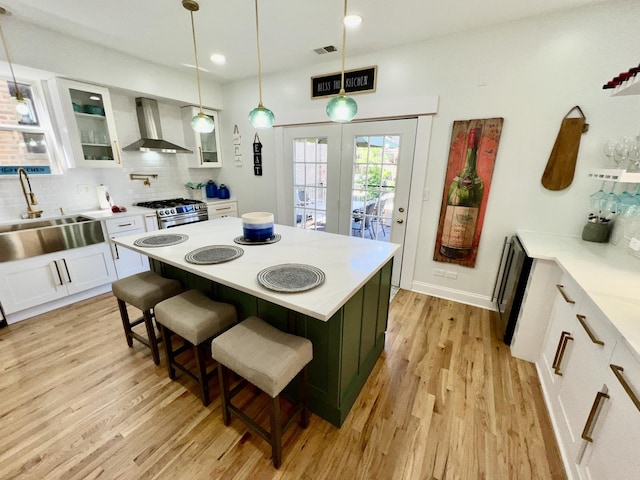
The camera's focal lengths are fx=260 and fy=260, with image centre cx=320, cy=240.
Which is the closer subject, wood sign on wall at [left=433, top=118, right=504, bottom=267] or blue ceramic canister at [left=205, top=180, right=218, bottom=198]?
wood sign on wall at [left=433, top=118, right=504, bottom=267]

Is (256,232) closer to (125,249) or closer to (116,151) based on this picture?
(125,249)

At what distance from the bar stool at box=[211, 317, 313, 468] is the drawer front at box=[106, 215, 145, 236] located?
242 centimetres

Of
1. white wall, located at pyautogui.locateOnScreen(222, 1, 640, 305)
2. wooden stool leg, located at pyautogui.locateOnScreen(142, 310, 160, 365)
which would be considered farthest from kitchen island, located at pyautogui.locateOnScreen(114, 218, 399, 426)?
white wall, located at pyautogui.locateOnScreen(222, 1, 640, 305)

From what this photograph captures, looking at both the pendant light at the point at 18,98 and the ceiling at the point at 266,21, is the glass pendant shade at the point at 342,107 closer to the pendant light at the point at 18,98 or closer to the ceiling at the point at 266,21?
the ceiling at the point at 266,21

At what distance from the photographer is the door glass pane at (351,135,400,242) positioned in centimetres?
286

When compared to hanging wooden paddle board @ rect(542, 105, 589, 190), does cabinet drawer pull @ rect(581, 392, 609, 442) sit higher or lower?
lower

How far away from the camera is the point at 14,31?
2242 mm

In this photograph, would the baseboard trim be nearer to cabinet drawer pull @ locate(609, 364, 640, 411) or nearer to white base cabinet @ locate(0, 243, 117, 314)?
cabinet drawer pull @ locate(609, 364, 640, 411)

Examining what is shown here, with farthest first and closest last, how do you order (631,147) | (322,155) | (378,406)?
(322,155)
(631,147)
(378,406)

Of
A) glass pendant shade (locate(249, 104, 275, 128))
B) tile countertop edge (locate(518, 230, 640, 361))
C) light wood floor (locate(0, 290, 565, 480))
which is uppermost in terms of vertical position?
glass pendant shade (locate(249, 104, 275, 128))

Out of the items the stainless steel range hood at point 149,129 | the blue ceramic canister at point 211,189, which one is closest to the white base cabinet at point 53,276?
the stainless steel range hood at point 149,129

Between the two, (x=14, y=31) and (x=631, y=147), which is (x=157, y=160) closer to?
(x=14, y=31)

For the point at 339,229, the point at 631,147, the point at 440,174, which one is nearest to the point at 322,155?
the point at 339,229

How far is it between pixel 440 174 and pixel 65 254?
385 centimetres
